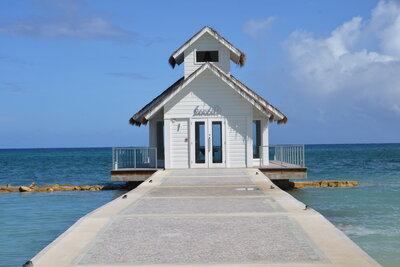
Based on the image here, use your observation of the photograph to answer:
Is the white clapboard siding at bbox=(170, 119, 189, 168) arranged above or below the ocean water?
above

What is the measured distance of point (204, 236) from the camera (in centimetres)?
919

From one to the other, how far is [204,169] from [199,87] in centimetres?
359

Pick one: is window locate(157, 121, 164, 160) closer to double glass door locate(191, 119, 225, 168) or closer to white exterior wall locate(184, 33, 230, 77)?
double glass door locate(191, 119, 225, 168)

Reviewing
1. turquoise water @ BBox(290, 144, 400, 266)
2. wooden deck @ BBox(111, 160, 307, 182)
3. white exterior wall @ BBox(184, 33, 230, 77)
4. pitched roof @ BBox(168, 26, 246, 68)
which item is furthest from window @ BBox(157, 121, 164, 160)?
turquoise water @ BBox(290, 144, 400, 266)

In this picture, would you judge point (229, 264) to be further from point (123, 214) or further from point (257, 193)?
point (257, 193)

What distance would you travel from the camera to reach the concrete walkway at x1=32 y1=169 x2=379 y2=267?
7660 mm

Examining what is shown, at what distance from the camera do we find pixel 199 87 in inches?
993

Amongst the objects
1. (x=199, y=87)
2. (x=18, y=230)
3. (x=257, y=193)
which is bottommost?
(x=18, y=230)


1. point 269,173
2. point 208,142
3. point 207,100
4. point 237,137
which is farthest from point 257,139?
point 207,100

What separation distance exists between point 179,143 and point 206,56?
449 centimetres

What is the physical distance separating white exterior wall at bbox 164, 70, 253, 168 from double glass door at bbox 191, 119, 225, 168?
0.24 metres

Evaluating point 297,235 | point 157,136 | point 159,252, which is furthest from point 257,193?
point 157,136

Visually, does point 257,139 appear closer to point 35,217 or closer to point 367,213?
point 367,213

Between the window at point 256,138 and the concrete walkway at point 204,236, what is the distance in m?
12.1
